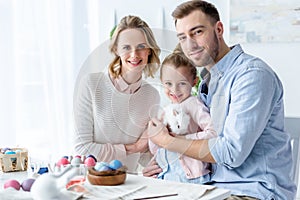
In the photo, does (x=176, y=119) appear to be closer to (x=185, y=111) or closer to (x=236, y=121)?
(x=185, y=111)

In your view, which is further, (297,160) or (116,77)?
(297,160)

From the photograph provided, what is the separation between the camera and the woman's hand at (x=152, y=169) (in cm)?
176

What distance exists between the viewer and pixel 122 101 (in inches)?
65.3

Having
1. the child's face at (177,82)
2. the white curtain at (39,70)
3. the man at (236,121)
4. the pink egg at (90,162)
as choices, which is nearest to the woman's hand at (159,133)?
the man at (236,121)

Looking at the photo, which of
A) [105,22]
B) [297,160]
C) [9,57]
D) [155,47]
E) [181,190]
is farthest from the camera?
[105,22]

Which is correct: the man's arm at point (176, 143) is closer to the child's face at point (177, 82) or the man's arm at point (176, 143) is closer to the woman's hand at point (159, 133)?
the woman's hand at point (159, 133)

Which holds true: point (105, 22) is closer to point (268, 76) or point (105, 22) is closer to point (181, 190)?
point (268, 76)

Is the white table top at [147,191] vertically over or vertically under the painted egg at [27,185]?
under

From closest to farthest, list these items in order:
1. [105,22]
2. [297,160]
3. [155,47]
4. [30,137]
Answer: [155,47] → [297,160] → [30,137] → [105,22]

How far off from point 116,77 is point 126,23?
0.18 m

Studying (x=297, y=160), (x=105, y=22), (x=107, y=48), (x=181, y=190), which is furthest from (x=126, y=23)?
(x=105, y=22)

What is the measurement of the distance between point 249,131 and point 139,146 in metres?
0.36

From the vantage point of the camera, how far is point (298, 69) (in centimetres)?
292

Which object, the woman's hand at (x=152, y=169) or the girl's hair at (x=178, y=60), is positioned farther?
the woman's hand at (x=152, y=169)
